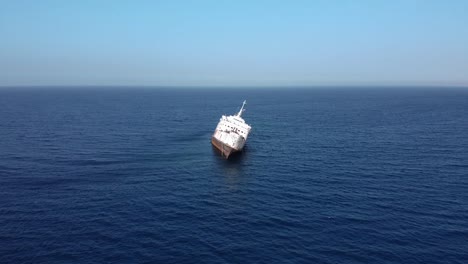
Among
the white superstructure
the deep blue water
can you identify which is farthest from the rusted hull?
the deep blue water

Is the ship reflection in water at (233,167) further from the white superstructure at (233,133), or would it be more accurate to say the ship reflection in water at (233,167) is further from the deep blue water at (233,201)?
the white superstructure at (233,133)

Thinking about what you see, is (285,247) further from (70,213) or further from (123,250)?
(70,213)

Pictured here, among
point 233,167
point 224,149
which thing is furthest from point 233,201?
point 224,149

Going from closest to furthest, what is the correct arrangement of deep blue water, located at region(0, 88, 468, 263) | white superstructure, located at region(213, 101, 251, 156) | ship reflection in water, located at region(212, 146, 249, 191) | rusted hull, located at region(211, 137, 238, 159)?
deep blue water, located at region(0, 88, 468, 263) < ship reflection in water, located at region(212, 146, 249, 191) < rusted hull, located at region(211, 137, 238, 159) < white superstructure, located at region(213, 101, 251, 156)

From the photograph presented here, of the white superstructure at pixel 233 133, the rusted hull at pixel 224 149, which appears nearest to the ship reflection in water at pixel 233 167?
the rusted hull at pixel 224 149

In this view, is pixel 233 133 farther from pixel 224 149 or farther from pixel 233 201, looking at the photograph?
pixel 233 201

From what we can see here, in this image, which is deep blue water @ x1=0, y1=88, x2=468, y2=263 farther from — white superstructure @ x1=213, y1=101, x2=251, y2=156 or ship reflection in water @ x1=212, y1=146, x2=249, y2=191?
white superstructure @ x1=213, y1=101, x2=251, y2=156

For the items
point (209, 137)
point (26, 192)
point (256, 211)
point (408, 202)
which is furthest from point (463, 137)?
point (26, 192)
